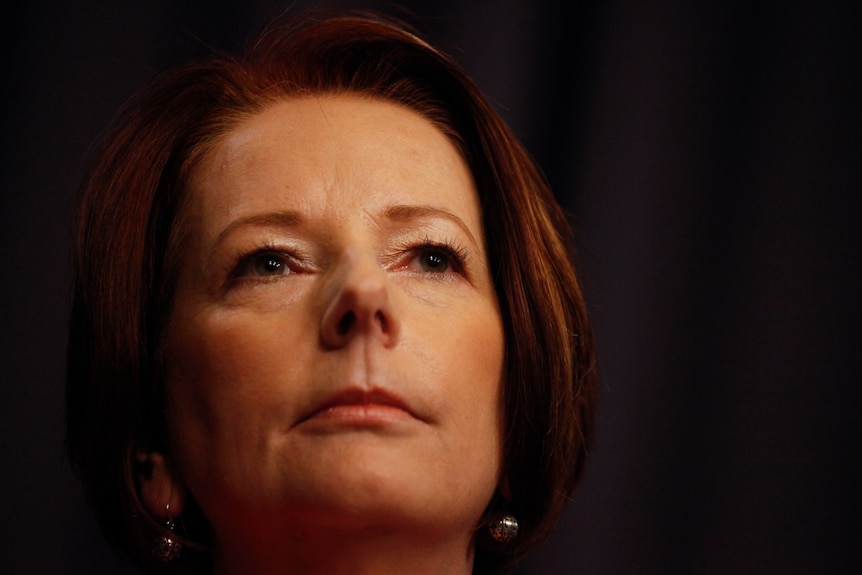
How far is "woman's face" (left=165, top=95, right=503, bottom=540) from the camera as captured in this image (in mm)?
997

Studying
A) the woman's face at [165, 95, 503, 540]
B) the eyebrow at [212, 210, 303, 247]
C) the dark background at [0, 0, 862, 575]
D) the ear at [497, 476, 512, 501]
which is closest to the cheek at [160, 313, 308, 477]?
the woman's face at [165, 95, 503, 540]

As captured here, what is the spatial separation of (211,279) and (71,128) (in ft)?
2.10

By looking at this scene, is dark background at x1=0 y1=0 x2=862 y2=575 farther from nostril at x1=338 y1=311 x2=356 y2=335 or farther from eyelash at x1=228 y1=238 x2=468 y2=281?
nostril at x1=338 y1=311 x2=356 y2=335

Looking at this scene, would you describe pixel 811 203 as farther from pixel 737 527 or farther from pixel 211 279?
pixel 211 279

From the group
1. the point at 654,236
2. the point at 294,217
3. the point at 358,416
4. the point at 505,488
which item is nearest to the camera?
the point at 358,416

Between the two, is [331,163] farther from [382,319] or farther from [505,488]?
[505,488]

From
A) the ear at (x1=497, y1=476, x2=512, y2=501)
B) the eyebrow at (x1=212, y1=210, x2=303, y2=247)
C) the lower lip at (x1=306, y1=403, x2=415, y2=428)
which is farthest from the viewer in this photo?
the ear at (x1=497, y1=476, x2=512, y2=501)

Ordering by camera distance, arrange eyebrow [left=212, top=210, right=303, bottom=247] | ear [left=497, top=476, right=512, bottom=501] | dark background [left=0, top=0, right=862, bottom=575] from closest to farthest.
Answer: eyebrow [left=212, top=210, right=303, bottom=247]
ear [left=497, top=476, right=512, bottom=501]
dark background [left=0, top=0, right=862, bottom=575]

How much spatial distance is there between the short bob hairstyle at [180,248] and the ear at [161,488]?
0.04ft

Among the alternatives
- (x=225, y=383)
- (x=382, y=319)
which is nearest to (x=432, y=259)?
(x=382, y=319)

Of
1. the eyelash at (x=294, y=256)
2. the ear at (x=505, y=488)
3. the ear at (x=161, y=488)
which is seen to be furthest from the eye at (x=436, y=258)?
the ear at (x=161, y=488)

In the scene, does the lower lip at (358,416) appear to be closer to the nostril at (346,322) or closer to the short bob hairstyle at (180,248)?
the nostril at (346,322)

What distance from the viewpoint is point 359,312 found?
1002 millimetres

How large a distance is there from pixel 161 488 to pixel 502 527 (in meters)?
0.43
